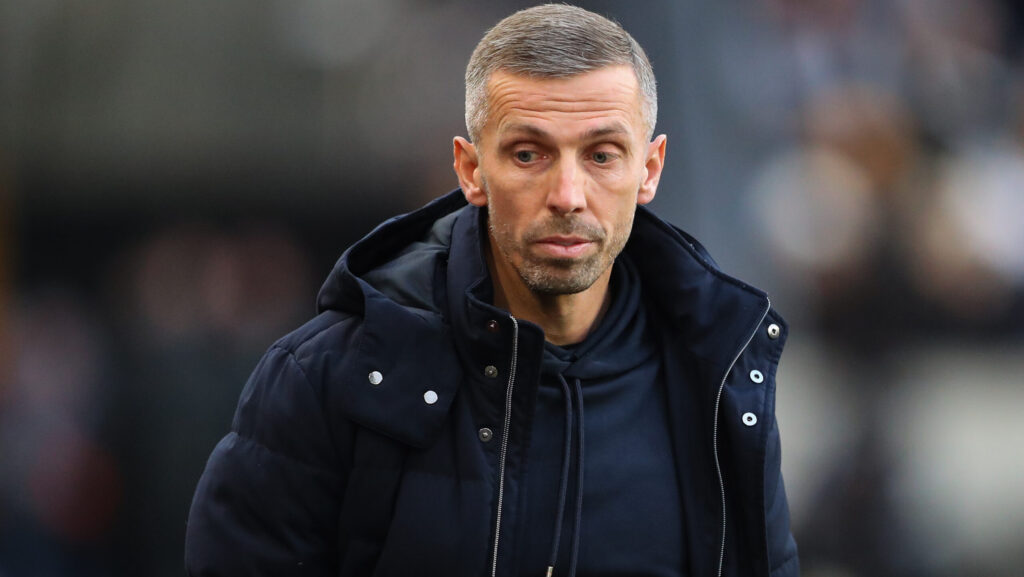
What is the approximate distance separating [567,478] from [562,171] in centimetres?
57

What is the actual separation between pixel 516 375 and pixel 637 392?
1.10ft

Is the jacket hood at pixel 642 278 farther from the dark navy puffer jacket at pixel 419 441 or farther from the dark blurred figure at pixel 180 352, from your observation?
the dark blurred figure at pixel 180 352

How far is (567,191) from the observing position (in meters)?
2.51

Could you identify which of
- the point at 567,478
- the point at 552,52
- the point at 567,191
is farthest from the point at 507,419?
the point at 552,52

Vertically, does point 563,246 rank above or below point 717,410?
above

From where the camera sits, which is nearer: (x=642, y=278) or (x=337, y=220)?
(x=642, y=278)

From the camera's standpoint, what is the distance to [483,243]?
276cm

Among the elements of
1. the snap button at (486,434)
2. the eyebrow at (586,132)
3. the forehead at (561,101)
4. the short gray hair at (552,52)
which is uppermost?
the short gray hair at (552,52)

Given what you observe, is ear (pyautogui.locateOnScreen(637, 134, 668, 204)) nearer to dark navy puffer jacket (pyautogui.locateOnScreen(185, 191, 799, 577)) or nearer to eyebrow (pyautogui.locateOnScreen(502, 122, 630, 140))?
eyebrow (pyautogui.locateOnScreen(502, 122, 630, 140))

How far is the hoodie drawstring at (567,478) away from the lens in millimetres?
2543

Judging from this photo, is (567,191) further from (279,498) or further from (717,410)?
(279,498)

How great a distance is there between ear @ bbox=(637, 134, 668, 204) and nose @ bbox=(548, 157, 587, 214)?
250 mm

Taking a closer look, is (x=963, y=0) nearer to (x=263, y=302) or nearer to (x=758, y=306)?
(x=263, y=302)

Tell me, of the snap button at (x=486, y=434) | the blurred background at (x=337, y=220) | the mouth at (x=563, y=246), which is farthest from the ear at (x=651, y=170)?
the blurred background at (x=337, y=220)
